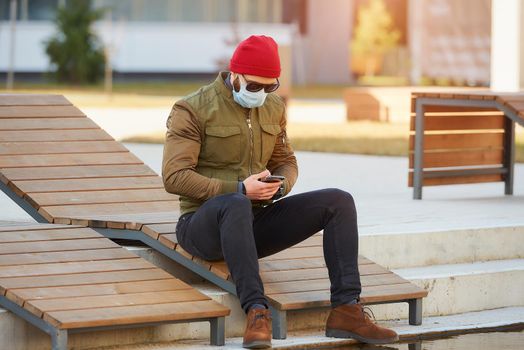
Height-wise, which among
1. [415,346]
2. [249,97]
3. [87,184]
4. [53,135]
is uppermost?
[249,97]

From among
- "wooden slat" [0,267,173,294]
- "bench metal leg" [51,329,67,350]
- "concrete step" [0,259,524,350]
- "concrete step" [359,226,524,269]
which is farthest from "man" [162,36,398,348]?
"concrete step" [359,226,524,269]

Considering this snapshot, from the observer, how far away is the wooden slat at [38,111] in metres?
8.62

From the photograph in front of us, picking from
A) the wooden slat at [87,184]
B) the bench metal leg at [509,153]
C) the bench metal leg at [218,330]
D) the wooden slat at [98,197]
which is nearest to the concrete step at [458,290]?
the bench metal leg at [218,330]

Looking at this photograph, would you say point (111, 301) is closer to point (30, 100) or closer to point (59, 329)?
point (59, 329)

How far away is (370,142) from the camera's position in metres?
16.0

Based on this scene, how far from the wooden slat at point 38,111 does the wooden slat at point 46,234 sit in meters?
1.57

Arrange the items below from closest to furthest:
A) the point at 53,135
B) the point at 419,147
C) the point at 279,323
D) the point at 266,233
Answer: the point at 279,323 → the point at 266,233 → the point at 53,135 → the point at 419,147

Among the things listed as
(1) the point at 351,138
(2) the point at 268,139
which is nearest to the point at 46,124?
(2) the point at 268,139

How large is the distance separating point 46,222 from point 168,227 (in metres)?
0.87

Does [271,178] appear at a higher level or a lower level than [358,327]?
higher

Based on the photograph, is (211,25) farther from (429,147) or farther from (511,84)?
(429,147)

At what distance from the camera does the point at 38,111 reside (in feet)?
28.8

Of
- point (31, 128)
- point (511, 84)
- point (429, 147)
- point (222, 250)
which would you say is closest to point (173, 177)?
point (222, 250)

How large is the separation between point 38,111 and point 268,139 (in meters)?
2.40
